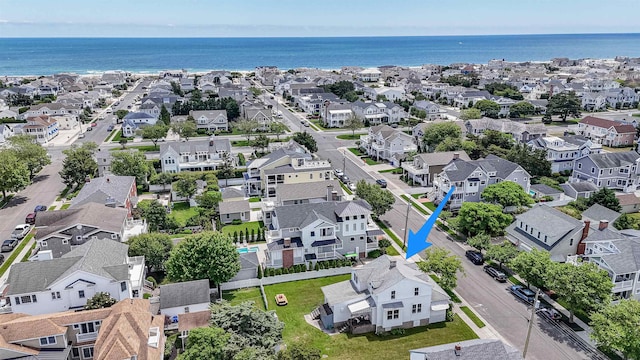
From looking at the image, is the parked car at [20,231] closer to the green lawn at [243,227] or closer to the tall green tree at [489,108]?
the green lawn at [243,227]

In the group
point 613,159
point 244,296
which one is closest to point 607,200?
point 613,159

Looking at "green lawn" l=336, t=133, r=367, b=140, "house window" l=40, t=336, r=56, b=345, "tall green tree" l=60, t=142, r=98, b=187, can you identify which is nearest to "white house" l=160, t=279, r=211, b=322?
"house window" l=40, t=336, r=56, b=345

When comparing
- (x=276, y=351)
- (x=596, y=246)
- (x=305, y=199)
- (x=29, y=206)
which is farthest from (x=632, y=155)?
(x=29, y=206)

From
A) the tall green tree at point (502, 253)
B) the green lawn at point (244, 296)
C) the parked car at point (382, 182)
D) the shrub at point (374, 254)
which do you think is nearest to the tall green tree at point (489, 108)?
the parked car at point (382, 182)

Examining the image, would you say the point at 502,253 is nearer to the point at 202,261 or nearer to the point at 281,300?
the point at 281,300

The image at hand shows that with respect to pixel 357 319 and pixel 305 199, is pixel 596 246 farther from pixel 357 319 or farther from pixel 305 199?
pixel 305 199

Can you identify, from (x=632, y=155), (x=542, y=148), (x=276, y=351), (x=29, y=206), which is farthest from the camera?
(x=542, y=148)

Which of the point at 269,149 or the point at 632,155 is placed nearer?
the point at 632,155
